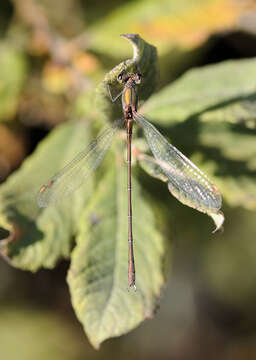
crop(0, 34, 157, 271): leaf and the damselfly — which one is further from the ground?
the damselfly

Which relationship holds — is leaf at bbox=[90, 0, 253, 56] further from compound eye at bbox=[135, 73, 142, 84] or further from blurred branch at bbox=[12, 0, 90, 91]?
compound eye at bbox=[135, 73, 142, 84]

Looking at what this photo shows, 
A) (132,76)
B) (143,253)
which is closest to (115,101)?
(132,76)

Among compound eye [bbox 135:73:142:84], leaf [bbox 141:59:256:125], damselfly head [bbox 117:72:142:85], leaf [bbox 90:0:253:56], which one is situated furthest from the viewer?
leaf [bbox 90:0:253:56]

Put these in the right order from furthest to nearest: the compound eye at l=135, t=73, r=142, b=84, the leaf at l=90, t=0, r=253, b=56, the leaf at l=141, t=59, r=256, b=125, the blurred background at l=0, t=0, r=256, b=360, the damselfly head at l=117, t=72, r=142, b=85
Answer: the blurred background at l=0, t=0, r=256, b=360 → the leaf at l=90, t=0, r=253, b=56 → the leaf at l=141, t=59, r=256, b=125 → the compound eye at l=135, t=73, r=142, b=84 → the damselfly head at l=117, t=72, r=142, b=85

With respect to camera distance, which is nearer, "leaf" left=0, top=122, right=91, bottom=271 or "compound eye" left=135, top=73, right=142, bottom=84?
"compound eye" left=135, top=73, right=142, bottom=84

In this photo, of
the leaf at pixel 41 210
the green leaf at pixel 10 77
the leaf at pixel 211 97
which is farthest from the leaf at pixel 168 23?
the leaf at pixel 41 210

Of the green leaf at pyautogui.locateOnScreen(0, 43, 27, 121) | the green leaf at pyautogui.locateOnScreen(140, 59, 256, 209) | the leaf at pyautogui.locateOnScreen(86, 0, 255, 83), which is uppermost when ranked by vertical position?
the leaf at pyautogui.locateOnScreen(86, 0, 255, 83)

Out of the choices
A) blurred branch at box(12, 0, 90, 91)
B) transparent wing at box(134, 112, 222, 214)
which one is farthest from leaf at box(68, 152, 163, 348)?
blurred branch at box(12, 0, 90, 91)

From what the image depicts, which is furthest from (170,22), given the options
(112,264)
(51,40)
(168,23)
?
(112,264)

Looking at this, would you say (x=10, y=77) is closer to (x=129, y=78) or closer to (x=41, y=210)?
(x=41, y=210)
